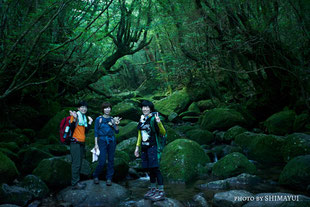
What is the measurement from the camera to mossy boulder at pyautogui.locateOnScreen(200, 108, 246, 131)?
41.4ft

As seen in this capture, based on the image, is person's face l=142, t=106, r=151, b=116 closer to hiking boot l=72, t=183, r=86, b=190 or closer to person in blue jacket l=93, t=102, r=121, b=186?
person in blue jacket l=93, t=102, r=121, b=186

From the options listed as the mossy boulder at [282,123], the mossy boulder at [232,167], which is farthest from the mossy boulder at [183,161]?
the mossy boulder at [282,123]

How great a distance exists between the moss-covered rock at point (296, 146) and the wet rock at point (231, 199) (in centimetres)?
323

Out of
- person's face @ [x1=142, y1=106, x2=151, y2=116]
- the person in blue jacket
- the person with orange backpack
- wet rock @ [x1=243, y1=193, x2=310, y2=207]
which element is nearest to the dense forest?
wet rock @ [x1=243, y1=193, x2=310, y2=207]

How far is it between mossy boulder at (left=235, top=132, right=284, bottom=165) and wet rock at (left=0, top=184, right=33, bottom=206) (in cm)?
702

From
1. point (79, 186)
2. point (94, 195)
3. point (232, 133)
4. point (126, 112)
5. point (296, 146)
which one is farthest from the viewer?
point (126, 112)

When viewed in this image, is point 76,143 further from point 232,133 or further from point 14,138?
point 232,133

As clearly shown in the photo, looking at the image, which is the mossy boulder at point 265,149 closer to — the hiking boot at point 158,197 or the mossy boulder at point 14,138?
the hiking boot at point 158,197

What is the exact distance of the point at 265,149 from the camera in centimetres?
850

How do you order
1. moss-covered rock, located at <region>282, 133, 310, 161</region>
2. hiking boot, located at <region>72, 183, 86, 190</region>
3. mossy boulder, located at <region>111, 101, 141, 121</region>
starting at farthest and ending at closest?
mossy boulder, located at <region>111, 101, 141, 121</region>, moss-covered rock, located at <region>282, 133, 310, 161</region>, hiking boot, located at <region>72, 183, 86, 190</region>

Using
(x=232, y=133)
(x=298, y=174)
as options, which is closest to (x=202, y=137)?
(x=232, y=133)

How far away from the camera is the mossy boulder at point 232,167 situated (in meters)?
6.96

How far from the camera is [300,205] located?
3611mm

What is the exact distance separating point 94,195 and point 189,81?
1366cm
